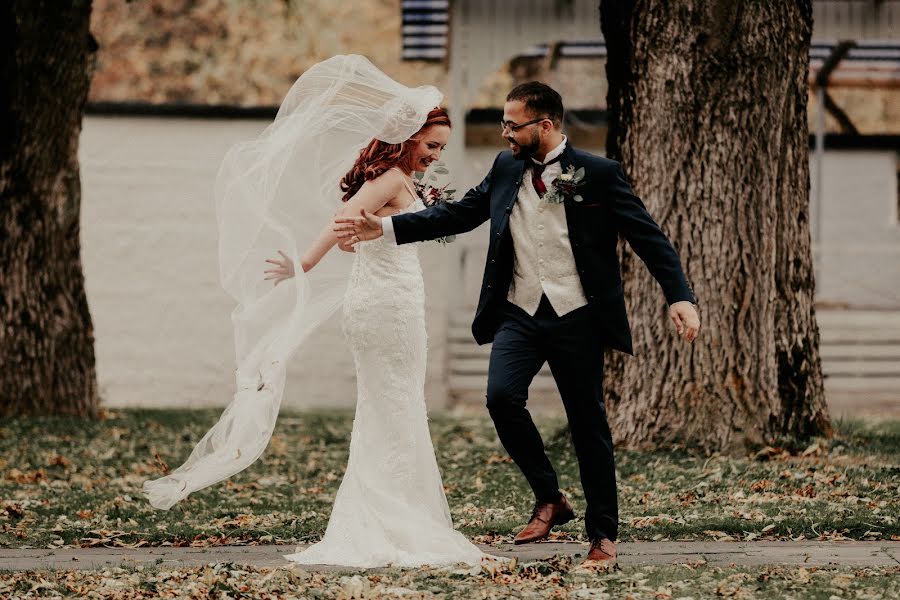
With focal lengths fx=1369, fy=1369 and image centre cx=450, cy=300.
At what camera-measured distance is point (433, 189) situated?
6.53 meters

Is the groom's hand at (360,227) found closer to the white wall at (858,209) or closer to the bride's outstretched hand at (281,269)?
the bride's outstretched hand at (281,269)

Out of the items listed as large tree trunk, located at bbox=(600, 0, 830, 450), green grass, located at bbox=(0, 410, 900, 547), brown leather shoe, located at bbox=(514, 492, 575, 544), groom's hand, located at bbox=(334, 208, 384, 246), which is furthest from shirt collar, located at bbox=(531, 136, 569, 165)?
large tree trunk, located at bbox=(600, 0, 830, 450)

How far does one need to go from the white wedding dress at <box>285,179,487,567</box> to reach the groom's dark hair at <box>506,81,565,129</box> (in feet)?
2.57

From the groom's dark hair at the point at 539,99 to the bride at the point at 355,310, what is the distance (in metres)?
0.63

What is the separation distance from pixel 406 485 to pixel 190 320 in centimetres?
1012

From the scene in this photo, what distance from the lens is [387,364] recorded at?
6.39 m

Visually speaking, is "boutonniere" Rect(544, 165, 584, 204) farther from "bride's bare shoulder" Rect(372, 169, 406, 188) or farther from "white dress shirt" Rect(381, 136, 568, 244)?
"bride's bare shoulder" Rect(372, 169, 406, 188)

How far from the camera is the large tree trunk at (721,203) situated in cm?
930

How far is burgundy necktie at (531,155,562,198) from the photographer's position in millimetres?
5902

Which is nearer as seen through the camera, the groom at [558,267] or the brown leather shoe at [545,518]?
the groom at [558,267]

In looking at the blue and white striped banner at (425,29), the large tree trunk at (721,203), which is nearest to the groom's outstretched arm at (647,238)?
the large tree trunk at (721,203)

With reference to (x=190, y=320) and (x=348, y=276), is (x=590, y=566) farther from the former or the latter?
(x=190, y=320)

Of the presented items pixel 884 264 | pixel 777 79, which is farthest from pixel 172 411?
pixel 884 264

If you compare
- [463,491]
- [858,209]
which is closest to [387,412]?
[463,491]
